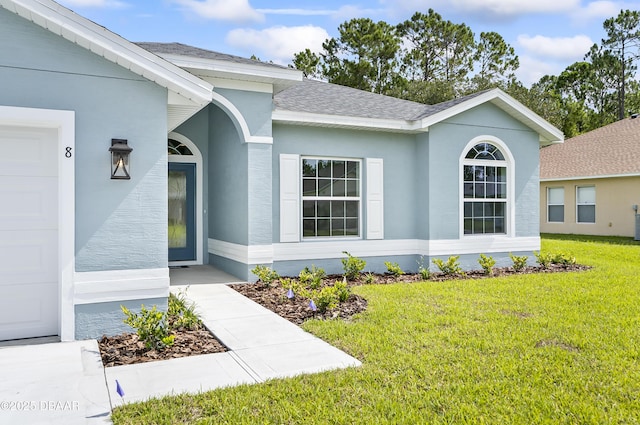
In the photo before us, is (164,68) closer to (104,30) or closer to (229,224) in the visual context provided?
(104,30)

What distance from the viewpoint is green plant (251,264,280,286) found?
859cm

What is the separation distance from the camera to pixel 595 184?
19.5 m

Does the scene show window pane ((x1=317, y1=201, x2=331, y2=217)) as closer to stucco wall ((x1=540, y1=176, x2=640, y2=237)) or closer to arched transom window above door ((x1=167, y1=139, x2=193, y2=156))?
arched transom window above door ((x1=167, y1=139, x2=193, y2=156))

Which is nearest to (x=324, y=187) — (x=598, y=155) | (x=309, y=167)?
(x=309, y=167)

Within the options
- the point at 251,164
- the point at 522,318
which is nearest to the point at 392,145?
the point at 251,164

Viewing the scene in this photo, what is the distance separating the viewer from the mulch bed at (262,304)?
5043 millimetres

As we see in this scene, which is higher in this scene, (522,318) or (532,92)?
(532,92)

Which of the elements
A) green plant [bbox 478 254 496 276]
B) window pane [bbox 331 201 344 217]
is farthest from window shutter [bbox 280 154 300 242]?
green plant [bbox 478 254 496 276]

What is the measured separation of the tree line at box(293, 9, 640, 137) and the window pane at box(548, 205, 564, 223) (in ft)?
35.6

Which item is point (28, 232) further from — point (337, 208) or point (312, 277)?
point (337, 208)

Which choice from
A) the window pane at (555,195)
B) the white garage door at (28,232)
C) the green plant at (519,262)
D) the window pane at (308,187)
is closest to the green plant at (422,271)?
the green plant at (519,262)

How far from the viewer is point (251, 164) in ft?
29.3

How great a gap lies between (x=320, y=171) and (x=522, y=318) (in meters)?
5.07

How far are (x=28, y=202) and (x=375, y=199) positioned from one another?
6.63 m
